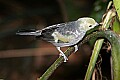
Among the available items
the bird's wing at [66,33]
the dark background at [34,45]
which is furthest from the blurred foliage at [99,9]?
the bird's wing at [66,33]

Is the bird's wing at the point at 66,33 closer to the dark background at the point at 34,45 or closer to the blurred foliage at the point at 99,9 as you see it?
the blurred foliage at the point at 99,9

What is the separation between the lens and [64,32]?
3.80 feet

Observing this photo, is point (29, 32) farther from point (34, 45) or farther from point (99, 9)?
point (34, 45)

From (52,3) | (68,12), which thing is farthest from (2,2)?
(68,12)

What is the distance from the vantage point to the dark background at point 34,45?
2.65 metres

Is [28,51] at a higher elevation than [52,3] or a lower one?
lower

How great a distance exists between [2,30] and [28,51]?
0.40m

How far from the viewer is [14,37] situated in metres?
3.08

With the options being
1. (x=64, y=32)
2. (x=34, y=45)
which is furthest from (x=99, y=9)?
(x=34, y=45)

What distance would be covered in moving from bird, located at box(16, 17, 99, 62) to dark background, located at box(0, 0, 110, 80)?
1.19m

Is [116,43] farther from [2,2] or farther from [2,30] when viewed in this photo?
[2,2]

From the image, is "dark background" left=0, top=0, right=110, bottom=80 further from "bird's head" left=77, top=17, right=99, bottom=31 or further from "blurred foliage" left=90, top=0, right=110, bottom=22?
"bird's head" left=77, top=17, right=99, bottom=31

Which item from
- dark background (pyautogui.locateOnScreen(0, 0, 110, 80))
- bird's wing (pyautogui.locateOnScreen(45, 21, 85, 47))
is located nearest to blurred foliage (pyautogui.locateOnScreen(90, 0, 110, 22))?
dark background (pyautogui.locateOnScreen(0, 0, 110, 80))

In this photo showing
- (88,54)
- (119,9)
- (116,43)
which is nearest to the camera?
(116,43)
